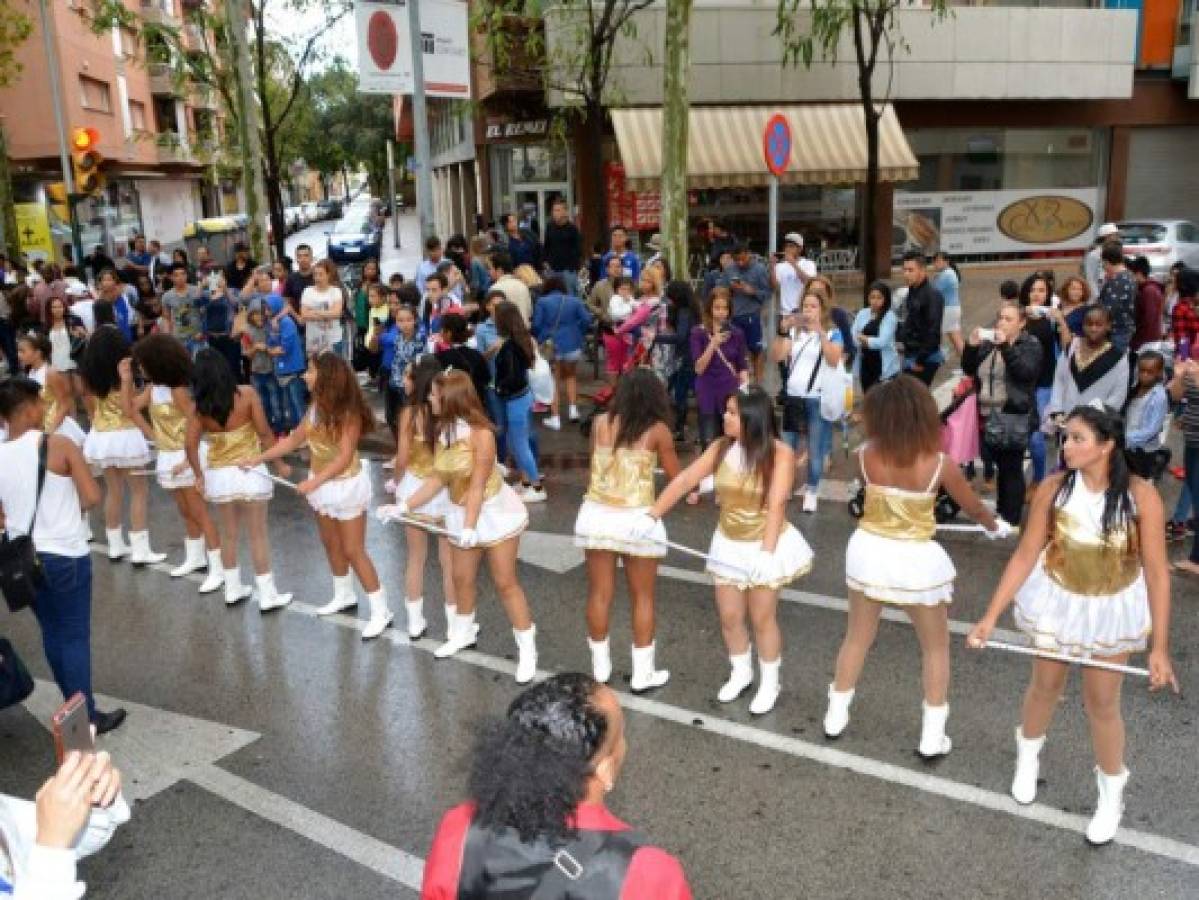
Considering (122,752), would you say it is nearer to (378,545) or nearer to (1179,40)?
(378,545)

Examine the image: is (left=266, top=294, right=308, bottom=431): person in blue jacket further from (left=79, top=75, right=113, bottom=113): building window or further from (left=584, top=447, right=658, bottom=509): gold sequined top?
(left=79, top=75, right=113, bottom=113): building window

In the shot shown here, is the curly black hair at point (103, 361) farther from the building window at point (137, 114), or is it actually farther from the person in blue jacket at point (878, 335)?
the building window at point (137, 114)

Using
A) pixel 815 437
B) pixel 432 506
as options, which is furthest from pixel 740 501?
pixel 815 437

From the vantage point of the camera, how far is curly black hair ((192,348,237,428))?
6.51m

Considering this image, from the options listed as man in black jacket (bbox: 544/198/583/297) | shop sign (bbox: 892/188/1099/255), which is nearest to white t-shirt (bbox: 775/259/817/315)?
man in black jacket (bbox: 544/198/583/297)

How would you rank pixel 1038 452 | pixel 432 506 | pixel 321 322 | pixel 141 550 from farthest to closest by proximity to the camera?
pixel 321 322 → pixel 1038 452 → pixel 141 550 → pixel 432 506

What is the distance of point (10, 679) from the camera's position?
5000 mm

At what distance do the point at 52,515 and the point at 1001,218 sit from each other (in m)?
22.4

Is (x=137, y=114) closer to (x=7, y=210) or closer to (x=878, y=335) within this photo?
(x=7, y=210)

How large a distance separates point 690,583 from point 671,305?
13.0 ft

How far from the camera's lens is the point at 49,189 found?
1847 cm

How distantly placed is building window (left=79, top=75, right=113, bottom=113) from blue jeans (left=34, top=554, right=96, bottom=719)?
118 feet

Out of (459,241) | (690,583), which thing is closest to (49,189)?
(459,241)

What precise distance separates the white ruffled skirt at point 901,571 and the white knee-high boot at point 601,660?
5.01 ft
